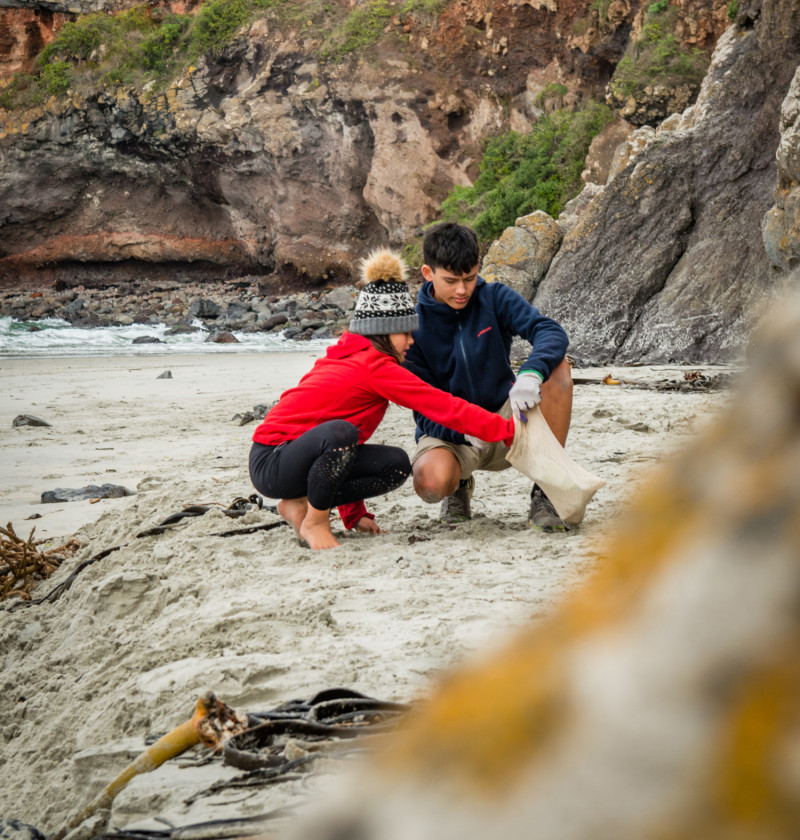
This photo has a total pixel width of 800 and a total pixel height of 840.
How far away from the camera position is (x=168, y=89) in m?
29.3

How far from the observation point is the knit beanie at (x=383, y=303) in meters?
3.29

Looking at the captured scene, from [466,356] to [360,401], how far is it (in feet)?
1.93

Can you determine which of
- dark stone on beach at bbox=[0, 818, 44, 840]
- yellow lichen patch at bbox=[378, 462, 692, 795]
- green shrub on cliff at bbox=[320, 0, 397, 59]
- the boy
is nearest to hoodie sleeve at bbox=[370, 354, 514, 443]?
the boy

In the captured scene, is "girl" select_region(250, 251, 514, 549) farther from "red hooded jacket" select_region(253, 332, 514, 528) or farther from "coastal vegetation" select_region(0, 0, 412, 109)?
"coastal vegetation" select_region(0, 0, 412, 109)

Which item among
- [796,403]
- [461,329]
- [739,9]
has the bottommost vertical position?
[461,329]

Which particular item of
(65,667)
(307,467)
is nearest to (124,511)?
(307,467)

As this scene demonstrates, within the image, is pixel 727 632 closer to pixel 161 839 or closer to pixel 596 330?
pixel 161 839

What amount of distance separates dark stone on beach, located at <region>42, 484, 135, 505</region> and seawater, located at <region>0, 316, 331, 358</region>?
12.0 m

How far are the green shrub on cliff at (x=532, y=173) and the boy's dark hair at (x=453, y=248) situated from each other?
1598cm

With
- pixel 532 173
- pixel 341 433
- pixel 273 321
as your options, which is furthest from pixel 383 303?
pixel 273 321

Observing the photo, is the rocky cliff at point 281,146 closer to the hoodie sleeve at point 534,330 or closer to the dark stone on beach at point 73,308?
the dark stone on beach at point 73,308

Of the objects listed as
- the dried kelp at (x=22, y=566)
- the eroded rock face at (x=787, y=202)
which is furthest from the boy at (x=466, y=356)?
the eroded rock face at (x=787, y=202)

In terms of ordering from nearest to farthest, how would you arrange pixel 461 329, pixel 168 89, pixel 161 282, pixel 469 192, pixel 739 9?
pixel 461 329 < pixel 739 9 < pixel 469 192 < pixel 168 89 < pixel 161 282

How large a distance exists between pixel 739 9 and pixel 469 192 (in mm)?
13711
